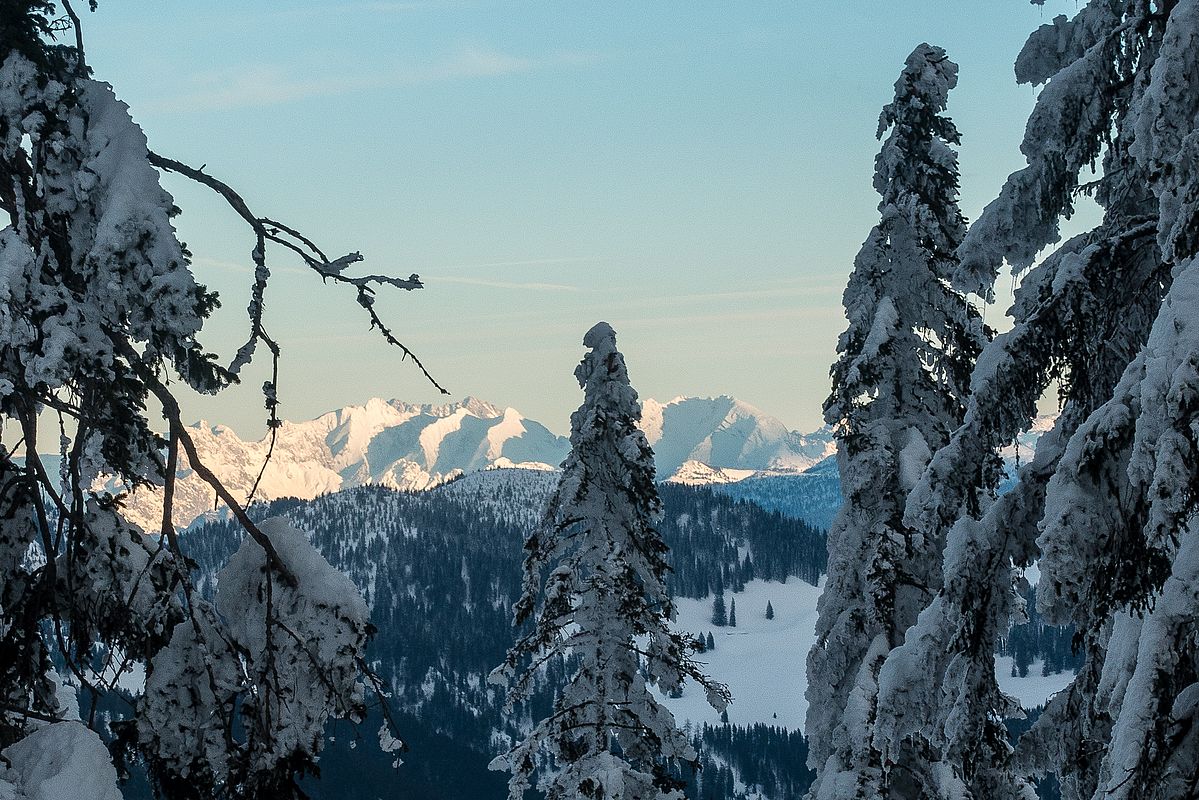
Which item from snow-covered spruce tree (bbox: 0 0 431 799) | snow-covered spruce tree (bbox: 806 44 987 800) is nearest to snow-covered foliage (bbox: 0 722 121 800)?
snow-covered spruce tree (bbox: 0 0 431 799)

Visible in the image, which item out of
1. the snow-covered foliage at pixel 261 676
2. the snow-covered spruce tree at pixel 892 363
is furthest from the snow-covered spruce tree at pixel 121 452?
the snow-covered spruce tree at pixel 892 363

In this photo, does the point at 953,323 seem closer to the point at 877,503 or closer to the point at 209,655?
the point at 877,503

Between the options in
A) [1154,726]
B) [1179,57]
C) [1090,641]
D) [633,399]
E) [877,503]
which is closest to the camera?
[1154,726]

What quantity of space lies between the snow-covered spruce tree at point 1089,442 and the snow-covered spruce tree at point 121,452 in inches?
119

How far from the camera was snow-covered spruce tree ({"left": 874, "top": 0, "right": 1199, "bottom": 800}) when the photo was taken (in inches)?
176

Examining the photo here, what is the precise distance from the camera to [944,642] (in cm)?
639

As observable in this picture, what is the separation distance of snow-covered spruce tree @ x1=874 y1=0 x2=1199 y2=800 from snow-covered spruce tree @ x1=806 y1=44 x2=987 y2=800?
598cm

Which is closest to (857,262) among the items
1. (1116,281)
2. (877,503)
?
(877,503)

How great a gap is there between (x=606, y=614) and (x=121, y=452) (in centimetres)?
1139

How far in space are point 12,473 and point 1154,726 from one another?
486 centimetres

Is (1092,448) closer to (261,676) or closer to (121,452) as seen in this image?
(261,676)

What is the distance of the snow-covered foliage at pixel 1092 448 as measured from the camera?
447cm

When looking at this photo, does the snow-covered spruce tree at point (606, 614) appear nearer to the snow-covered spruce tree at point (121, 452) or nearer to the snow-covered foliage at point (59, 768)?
the snow-covered spruce tree at point (121, 452)

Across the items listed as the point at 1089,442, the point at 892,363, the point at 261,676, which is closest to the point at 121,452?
the point at 261,676
